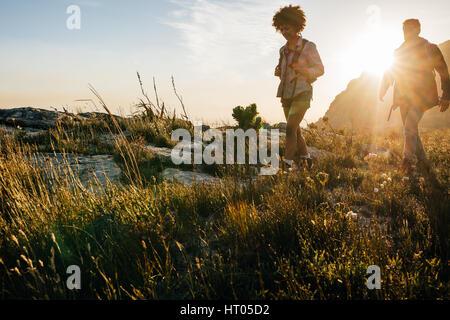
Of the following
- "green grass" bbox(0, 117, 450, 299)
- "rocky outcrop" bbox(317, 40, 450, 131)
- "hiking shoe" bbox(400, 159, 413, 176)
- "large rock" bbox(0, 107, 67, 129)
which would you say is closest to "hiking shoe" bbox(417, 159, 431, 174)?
"hiking shoe" bbox(400, 159, 413, 176)

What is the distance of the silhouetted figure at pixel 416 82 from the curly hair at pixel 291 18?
182 cm

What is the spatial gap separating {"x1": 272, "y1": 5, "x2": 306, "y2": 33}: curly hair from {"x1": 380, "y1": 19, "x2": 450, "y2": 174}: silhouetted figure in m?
→ 1.82

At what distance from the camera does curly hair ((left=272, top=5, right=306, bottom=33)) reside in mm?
4336

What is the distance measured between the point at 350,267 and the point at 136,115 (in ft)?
26.0

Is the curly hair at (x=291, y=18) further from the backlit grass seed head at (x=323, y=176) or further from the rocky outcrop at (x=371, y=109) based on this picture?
the rocky outcrop at (x=371, y=109)

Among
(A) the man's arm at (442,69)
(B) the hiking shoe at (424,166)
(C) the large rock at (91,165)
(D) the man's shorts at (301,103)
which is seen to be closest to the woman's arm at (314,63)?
(D) the man's shorts at (301,103)

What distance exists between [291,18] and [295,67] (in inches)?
31.3

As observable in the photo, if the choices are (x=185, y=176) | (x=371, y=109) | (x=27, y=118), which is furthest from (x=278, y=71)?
(x=371, y=109)

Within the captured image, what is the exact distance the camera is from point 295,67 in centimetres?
437

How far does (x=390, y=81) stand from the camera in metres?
4.96

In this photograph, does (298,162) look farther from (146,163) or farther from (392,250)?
(392,250)

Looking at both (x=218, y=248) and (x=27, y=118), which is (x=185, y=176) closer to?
(x=218, y=248)

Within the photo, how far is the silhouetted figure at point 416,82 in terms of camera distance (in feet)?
14.3

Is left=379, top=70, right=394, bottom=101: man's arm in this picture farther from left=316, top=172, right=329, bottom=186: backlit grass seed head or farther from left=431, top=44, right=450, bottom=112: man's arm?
left=316, top=172, right=329, bottom=186: backlit grass seed head
